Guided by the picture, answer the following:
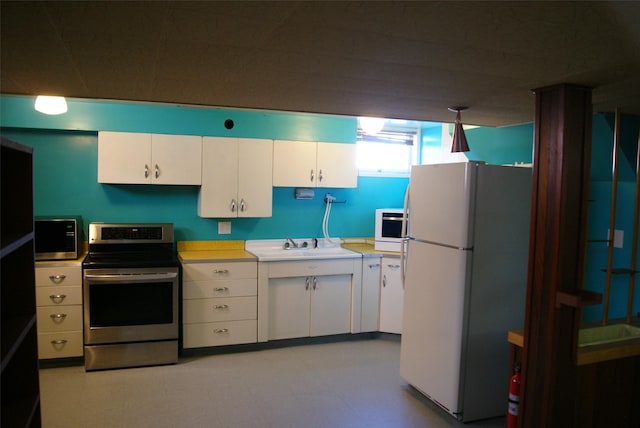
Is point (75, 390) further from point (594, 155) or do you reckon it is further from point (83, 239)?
point (594, 155)

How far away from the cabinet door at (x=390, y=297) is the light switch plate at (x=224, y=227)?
158 cm

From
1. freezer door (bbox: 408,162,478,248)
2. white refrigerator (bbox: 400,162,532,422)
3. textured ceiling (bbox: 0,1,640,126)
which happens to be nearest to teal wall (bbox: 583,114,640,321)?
white refrigerator (bbox: 400,162,532,422)

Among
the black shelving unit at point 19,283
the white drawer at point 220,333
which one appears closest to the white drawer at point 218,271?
the white drawer at point 220,333

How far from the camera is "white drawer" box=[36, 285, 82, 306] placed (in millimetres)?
3525

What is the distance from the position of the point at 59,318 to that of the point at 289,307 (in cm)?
190

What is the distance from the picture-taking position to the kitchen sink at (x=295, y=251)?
13.5ft

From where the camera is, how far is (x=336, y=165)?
14.9ft

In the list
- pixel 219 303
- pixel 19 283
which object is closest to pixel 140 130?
pixel 219 303

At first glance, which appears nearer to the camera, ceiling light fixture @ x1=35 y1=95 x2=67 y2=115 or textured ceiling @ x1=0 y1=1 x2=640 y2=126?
textured ceiling @ x1=0 y1=1 x2=640 y2=126

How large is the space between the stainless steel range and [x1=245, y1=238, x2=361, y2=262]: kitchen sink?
849 mm

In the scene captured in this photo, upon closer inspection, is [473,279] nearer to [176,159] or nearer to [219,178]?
[219,178]

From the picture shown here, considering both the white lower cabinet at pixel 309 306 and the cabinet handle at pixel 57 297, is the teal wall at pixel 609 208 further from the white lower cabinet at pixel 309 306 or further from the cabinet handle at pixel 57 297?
the cabinet handle at pixel 57 297

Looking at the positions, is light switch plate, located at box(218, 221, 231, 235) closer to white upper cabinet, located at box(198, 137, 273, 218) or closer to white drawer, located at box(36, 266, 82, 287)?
white upper cabinet, located at box(198, 137, 273, 218)

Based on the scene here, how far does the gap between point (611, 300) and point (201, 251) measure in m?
3.37
